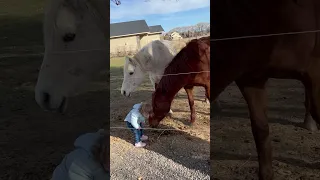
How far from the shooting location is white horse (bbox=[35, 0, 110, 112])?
5.42ft

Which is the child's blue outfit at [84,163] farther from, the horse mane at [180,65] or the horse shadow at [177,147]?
the horse mane at [180,65]

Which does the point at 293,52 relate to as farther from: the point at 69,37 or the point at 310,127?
the point at 69,37

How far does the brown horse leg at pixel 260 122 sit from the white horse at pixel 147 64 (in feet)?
1.50

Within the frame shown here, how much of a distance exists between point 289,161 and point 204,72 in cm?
51

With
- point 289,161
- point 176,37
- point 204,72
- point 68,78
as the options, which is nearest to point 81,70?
point 68,78

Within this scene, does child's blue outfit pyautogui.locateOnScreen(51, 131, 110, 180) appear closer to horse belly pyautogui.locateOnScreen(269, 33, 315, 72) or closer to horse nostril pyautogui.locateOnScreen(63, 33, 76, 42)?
horse nostril pyautogui.locateOnScreen(63, 33, 76, 42)

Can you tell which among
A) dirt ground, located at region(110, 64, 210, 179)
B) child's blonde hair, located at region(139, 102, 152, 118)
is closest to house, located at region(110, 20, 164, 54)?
dirt ground, located at region(110, 64, 210, 179)

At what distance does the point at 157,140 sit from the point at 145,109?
0.17m

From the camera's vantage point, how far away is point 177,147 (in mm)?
1740

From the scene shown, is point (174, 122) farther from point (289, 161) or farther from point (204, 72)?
point (289, 161)

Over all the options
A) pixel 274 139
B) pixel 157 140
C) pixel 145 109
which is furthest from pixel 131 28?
pixel 274 139

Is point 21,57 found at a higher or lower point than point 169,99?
higher

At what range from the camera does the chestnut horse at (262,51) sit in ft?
4.04

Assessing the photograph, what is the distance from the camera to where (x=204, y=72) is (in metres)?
1.53
